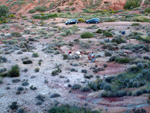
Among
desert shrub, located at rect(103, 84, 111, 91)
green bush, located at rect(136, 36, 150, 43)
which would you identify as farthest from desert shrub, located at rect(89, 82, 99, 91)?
green bush, located at rect(136, 36, 150, 43)

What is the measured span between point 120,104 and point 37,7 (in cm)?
5344

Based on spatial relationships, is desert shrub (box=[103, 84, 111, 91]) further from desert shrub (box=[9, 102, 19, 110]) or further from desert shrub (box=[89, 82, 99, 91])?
desert shrub (box=[9, 102, 19, 110])

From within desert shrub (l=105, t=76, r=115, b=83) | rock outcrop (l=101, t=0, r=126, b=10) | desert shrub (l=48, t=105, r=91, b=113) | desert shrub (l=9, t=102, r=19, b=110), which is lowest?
desert shrub (l=105, t=76, r=115, b=83)

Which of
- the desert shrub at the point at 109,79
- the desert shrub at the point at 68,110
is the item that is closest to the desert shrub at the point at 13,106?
the desert shrub at the point at 68,110

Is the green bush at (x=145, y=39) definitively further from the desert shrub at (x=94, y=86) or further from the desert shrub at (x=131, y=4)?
the desert shrub at (x=131, y=4)

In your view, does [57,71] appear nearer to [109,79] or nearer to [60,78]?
[60,78]

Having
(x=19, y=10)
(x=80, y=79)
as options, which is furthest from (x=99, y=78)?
(x=19, y=10)

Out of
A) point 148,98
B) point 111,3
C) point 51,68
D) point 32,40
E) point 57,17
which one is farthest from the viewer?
point 111,3

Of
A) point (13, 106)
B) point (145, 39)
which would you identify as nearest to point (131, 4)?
point (145, 39)

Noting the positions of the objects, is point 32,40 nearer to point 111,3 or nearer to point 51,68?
point 51,68

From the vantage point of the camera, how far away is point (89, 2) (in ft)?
193

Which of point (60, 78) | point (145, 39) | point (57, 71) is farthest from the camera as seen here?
point (145, 39)

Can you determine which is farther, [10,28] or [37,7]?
[37,7]

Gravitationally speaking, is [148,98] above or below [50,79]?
above
